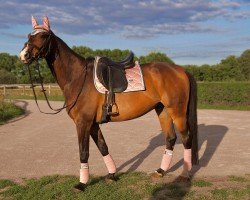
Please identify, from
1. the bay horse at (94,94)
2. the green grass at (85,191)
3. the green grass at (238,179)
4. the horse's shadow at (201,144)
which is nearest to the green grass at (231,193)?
the green grass at (238,179)

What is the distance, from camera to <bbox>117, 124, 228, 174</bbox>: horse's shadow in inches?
265

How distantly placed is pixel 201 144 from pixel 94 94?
4.45 meters

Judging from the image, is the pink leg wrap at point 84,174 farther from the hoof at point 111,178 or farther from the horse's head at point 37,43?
the horse's head at point 37,43

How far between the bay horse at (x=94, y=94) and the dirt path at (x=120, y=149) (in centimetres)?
93

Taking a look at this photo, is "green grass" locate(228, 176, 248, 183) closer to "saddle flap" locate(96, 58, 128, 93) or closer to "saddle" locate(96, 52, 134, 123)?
"saddle" locate(96, 52, 134, 123)

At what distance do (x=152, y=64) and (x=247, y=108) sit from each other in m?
14.5

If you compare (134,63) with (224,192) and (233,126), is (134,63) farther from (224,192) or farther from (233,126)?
(233,126)

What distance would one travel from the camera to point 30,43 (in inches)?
194

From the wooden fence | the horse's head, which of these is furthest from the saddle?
the wooden fence

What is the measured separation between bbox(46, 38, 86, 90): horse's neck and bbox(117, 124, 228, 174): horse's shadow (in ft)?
6.94

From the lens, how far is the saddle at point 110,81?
520cm

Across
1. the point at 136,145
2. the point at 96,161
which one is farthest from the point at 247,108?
the point at 96,161

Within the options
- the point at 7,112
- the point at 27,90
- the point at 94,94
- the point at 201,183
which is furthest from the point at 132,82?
the point at 27,90

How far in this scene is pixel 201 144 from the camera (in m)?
8.80
